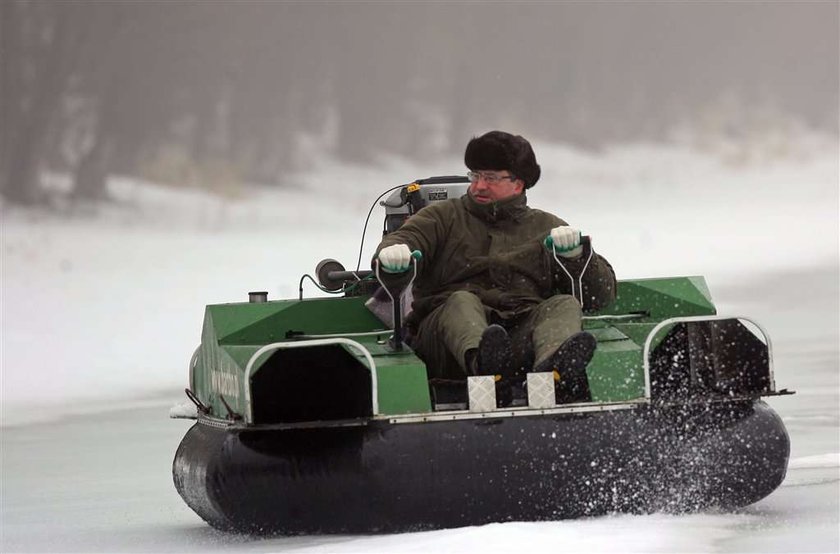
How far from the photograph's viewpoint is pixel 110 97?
31.8m

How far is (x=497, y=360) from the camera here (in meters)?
6.66

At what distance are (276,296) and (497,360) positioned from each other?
15941 millimetres

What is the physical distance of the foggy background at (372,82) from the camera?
29.4m

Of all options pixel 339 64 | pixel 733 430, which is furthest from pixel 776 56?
pixel 733 430

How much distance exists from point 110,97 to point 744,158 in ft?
32.2

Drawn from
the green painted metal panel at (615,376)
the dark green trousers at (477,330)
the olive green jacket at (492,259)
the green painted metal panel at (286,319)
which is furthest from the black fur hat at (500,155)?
the green painted metal panel at (615,376)

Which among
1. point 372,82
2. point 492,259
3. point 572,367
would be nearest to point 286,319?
point 492,259

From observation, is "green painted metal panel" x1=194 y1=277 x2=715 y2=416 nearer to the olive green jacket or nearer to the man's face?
the olive green jacket

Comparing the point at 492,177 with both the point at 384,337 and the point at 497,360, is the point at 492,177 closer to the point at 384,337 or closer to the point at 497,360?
the point at 384,337

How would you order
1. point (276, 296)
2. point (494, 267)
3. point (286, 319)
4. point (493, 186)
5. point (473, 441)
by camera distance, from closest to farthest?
point (473, 441) → point (494, 267) → point (493, 186) → point (286, 319) → point (276, 296)

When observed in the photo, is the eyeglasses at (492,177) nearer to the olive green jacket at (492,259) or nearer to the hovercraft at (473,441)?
the olive green jacket at (492,259)

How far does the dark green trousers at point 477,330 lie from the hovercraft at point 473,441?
130 mm

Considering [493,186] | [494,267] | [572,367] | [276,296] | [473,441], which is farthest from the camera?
[276,296]

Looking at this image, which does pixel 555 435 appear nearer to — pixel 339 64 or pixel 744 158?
pixel 744 158
